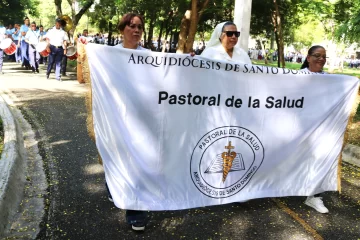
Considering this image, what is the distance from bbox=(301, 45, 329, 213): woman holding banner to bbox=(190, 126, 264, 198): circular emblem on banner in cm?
86

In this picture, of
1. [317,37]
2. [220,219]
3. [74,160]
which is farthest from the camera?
[317,37]

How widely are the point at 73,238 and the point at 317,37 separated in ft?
223

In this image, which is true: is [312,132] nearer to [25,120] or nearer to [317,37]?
[25,120]

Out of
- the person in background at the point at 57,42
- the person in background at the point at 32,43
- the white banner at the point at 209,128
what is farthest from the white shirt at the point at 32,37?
the white banner at the point at 209,128

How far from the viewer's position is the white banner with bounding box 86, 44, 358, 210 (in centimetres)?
321

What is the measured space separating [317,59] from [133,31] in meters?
1.87

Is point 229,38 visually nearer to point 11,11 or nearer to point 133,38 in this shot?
point 133,38

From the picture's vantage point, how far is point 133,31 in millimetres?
3432

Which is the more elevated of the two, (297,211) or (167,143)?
(167,143)

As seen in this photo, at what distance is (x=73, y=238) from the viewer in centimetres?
317

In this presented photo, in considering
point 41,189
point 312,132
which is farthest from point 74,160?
point 312,132

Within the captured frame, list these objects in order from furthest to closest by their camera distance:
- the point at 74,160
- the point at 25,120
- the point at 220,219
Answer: the point at 25,120, the point at 74,160, the point at 220,219

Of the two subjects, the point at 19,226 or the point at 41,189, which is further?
the point at 41,189

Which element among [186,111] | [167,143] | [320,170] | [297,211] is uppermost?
[186,111]
